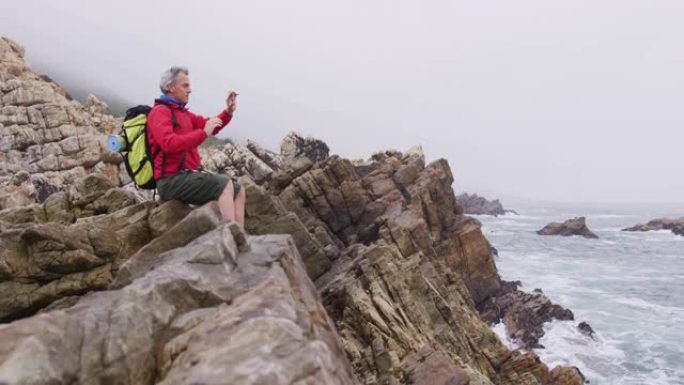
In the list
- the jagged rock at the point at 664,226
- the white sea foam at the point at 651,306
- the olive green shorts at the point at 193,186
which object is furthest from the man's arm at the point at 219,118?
the jagged rock at the point at 664,226

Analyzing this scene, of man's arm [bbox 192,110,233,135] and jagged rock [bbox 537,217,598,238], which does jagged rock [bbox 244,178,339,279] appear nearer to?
man's arm [bbox 192,110,233,135]

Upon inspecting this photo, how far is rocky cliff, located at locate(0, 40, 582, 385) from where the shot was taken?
246 inches

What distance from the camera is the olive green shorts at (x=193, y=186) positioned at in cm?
1116

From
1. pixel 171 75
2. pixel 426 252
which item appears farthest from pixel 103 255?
pixel 426 252

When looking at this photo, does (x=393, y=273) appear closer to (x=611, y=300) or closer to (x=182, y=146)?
(x=182, y=146)

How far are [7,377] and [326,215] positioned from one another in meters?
32.6

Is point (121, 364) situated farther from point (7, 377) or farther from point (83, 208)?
point (83, 208)

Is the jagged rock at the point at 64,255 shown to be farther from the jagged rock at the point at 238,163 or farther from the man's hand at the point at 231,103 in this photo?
the jagged rock at the point at 238,163

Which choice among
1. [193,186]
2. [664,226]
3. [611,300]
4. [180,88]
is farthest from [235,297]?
[664,226]

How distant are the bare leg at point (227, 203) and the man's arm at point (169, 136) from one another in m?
1.51

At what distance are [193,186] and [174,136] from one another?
1.54 metres

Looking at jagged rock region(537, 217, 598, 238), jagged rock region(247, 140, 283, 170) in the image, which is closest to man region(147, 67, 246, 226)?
jagged rock region(247, 140, 283, 170)

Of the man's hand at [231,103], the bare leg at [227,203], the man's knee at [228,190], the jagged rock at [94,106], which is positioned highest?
the jagged rock at [94,106]

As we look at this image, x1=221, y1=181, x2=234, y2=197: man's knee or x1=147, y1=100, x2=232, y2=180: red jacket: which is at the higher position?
x1=147, y1=100, x2=232, y2=180: red jacket
